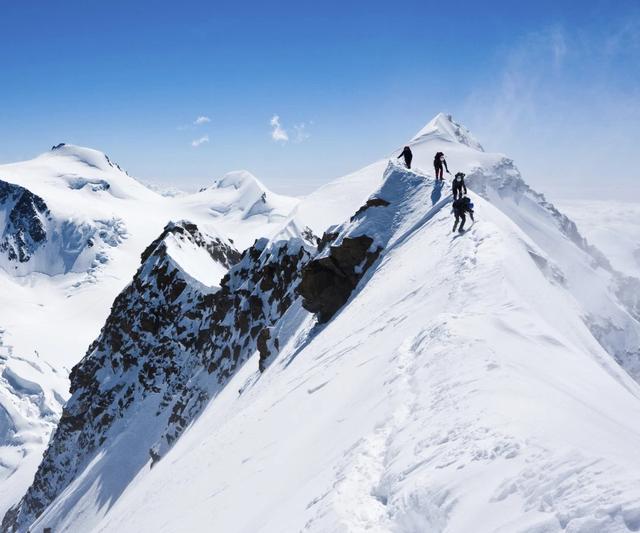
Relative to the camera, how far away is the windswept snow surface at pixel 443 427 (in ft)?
19.2

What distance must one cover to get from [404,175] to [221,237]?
53.3m

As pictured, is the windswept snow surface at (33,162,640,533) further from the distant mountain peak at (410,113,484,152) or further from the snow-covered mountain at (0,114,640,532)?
the distant mountain peak at (410,113,484,152)

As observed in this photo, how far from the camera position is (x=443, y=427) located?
7.82 meters

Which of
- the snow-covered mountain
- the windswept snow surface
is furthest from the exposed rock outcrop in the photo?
the windswept snow surface

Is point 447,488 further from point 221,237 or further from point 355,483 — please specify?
point 221,237

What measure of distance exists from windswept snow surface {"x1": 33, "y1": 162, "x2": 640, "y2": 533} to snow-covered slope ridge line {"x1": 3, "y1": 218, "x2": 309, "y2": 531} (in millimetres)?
29521

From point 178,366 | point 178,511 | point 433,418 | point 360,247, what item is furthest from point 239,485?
point 178,366

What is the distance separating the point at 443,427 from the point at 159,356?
63.0 meters

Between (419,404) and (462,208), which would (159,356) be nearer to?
(462,208)

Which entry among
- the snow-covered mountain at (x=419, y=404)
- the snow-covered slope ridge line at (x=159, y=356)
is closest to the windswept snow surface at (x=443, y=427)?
the snow-covered mountain at (x=419, y=404)

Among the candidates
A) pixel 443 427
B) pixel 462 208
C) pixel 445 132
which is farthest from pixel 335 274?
pixel 445 132

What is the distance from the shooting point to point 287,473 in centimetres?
1109

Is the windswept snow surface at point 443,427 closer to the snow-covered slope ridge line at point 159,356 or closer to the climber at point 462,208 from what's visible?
the climber at point 462,208

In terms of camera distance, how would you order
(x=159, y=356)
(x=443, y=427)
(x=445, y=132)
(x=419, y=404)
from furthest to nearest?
1. (x=445, y=132)
2. (x=159, y=356)
3. (x=419, y=404)
4. (x=443, y=427)
